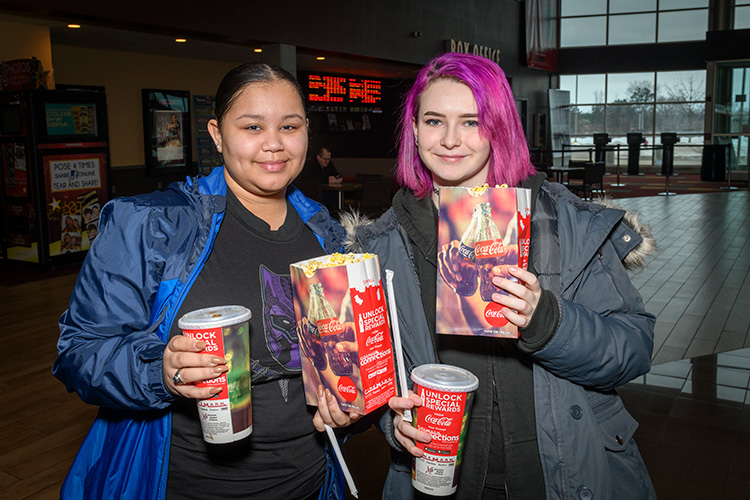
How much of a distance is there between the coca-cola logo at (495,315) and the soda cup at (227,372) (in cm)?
50

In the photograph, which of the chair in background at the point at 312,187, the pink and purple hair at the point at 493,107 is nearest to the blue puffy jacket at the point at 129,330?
the pink and purple hair at the point at 493,107

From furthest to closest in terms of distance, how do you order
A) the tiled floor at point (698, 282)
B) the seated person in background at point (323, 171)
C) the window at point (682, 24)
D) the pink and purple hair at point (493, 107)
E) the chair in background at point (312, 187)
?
the window at point (682, 24)
the seated person in background at point (323, 171)
the chair in background at point (312, 187)
the tiled floor at point (698, 282)
the pink and purple hair at point (493, 107)

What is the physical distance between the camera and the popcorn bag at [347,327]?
120 cm

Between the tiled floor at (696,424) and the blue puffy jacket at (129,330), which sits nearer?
the blue puffy jacket at (129,330)

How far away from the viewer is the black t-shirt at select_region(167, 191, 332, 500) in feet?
4.69

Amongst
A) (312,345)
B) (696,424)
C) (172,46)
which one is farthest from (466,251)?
(172,46)

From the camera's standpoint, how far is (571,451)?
4.28ft

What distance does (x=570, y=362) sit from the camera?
4.12 feet

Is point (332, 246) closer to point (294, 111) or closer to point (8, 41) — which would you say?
point (294, 111)

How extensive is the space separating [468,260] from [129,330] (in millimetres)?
811

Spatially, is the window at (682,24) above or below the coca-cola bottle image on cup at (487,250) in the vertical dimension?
above

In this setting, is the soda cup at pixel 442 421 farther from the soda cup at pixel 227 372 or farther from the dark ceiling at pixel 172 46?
the dark ceiling at pixel 172 46

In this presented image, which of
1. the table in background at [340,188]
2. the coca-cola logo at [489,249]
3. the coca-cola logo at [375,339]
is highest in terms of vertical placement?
the table in background at [340,188]

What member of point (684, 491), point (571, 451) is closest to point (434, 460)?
point (571, 451)
